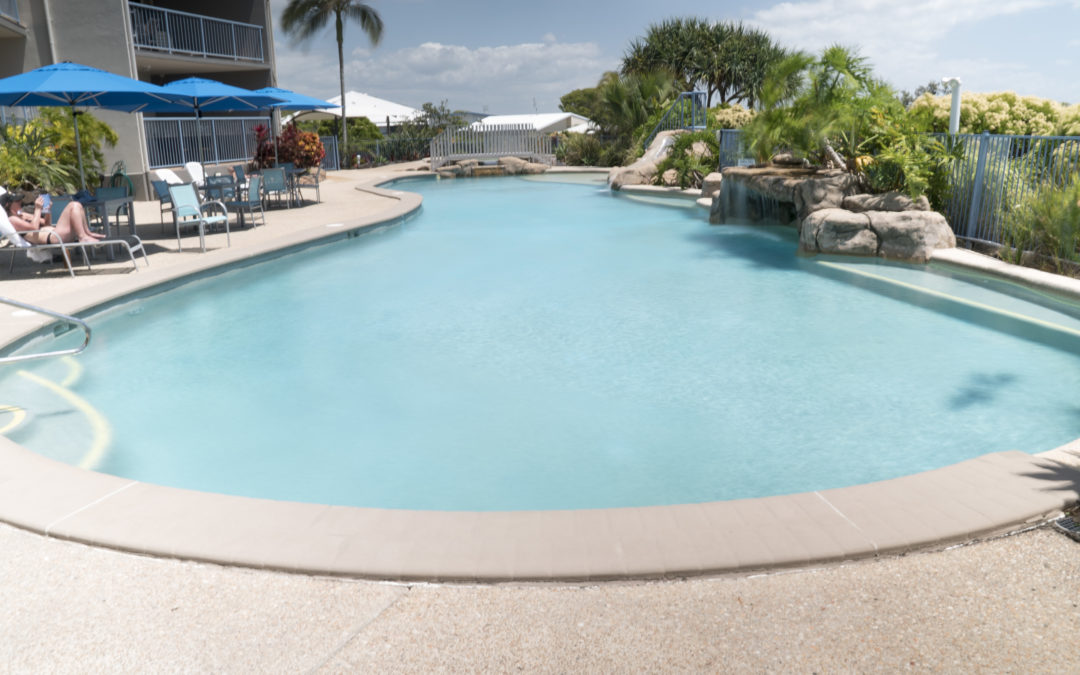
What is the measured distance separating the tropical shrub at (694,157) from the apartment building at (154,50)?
12121 mm

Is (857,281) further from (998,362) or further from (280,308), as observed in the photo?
(280,308)

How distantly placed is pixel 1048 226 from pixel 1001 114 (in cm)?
560

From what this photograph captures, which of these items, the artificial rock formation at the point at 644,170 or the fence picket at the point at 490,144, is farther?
the fence picket at the point at 490,144

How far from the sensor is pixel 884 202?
33.8 feet

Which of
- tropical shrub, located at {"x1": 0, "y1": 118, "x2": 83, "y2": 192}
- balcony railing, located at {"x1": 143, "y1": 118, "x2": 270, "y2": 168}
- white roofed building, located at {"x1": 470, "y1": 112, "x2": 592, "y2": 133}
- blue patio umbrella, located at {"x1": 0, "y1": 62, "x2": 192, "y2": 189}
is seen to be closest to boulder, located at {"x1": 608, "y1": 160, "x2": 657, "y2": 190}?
balcony railing, located at {"x1": 143, "y1": 118, "x2": 270, "y2": 168}

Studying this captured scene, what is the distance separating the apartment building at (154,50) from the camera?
17.3m

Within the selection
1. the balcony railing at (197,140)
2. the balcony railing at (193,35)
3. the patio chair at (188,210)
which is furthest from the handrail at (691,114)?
the patio chair at (188,210)

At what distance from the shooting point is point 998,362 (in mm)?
6613

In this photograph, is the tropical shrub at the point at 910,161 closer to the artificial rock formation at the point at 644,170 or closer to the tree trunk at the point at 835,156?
the tree trunk at the point at 835,156

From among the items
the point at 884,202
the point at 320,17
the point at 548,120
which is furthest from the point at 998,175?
the point at 548,120

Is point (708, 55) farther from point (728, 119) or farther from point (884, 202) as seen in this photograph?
point (884, 202)

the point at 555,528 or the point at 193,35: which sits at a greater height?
the point at 193,35

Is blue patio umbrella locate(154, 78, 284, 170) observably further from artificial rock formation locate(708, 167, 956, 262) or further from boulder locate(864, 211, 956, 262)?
boulder locate(864, 211, 956, 262)

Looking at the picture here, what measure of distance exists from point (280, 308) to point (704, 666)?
743cm
